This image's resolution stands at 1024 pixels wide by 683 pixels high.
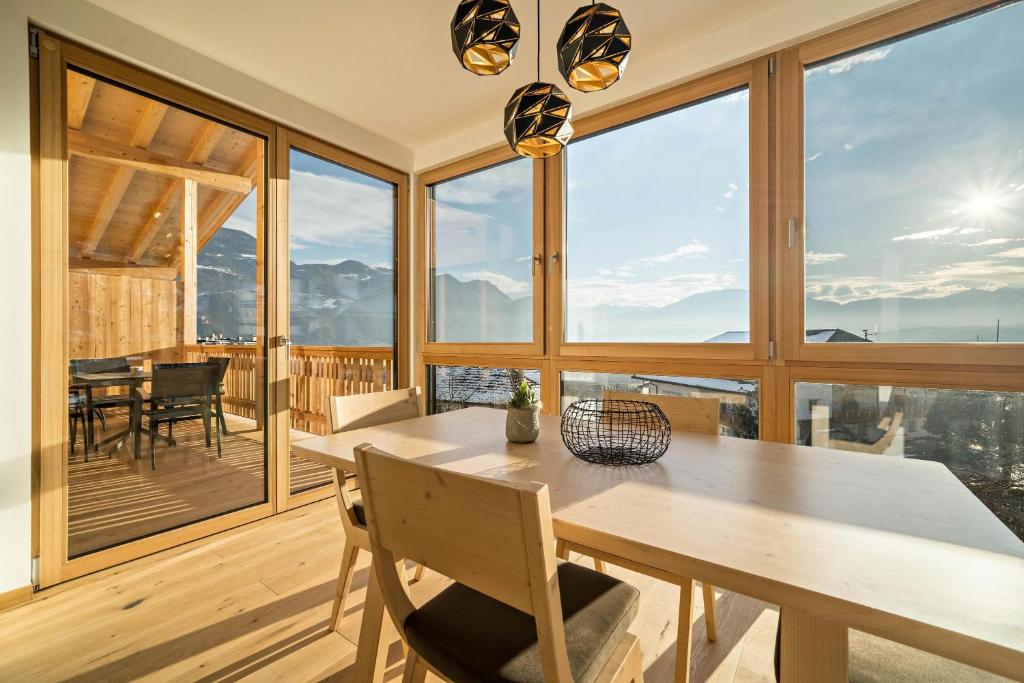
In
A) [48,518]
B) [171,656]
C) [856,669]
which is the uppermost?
[856,669]

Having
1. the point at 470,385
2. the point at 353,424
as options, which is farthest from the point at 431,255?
the point at 353,424

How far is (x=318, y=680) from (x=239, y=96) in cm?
296

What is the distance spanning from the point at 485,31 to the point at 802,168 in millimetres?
1674

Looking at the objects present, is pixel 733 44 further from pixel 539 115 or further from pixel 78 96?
pixel 78 96

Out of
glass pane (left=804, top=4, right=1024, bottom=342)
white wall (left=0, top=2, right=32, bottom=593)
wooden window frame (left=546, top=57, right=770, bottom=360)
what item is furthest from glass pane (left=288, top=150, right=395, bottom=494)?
glass pane (left=804, top=4, right=1024, bottom=342)

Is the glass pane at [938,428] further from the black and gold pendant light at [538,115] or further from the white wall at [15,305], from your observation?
the white wall at [15,305]

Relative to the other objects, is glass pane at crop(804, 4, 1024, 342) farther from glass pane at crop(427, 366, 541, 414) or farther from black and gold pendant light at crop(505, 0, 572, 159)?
glass pane at crop(427, 366, 541, 414)

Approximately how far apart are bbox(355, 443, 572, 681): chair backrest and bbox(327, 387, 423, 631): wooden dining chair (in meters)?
0.65

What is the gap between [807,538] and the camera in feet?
2.46

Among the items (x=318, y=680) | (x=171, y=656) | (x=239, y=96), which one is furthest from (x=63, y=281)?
(x=318, y=680)

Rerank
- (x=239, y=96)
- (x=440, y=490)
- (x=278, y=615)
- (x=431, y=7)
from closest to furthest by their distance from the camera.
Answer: (x=440, y=490) < (x=278, y=615) < (x=431, y=7) < (x=239, y=96)

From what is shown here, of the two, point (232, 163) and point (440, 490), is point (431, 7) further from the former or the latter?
point (440, 490)

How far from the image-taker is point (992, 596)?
1.90 ft

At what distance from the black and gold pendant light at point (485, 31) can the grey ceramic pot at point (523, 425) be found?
111 cm
